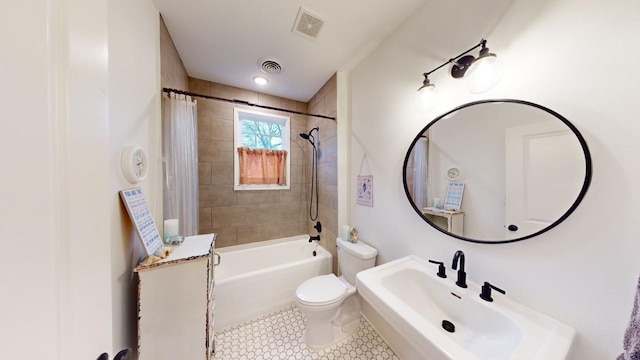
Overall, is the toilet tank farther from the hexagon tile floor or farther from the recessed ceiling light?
the recessed ceiling light

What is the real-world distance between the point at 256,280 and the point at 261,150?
5.11ft

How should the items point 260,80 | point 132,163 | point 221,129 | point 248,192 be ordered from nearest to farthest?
1. point 132,163
2. point 260,80
3. point 221,129
4. point 248,192

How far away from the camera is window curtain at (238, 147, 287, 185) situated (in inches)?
96.4

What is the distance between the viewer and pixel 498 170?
981mm

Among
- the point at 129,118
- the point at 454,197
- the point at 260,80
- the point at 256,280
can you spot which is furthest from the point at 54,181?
the point at 260,80

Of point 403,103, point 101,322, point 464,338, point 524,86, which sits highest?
point 403,103

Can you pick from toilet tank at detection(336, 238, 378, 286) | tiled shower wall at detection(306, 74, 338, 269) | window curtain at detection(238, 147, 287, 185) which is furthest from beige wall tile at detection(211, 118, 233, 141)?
toilet tank at detection(336, 238, 378, 286)

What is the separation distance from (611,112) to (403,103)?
0.92m

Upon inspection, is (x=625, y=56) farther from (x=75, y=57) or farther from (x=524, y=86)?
(x=75, y=57)

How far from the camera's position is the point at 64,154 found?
36cm

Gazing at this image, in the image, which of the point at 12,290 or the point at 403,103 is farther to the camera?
the point at 403,103

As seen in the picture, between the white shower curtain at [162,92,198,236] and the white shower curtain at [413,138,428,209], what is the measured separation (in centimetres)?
183

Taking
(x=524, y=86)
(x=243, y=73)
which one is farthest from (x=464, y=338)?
(x=243, y=73)

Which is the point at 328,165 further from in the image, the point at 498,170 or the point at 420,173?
the point at 498,170
